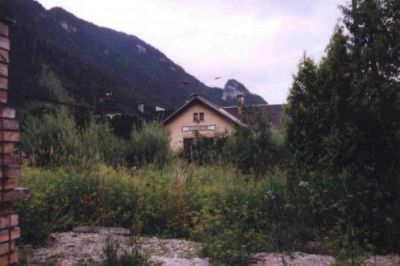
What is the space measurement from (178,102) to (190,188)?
73045 millimetres

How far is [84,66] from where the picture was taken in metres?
66.8

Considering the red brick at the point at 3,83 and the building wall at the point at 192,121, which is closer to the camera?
the red brick at the point at 3,83

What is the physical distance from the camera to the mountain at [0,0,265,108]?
2098 inches

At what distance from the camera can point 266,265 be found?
512 cm

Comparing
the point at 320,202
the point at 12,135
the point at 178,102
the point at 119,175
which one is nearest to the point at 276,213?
the point at 320,202

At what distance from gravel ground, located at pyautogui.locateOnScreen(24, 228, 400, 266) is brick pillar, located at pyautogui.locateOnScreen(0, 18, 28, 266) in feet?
4.89

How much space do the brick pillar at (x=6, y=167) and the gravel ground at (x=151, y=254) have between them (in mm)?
1492

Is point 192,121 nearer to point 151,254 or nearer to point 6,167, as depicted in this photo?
point 151,254

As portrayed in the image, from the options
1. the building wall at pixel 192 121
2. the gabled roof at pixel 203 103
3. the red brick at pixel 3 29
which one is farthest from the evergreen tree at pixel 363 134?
the building wall at pixel 192 121

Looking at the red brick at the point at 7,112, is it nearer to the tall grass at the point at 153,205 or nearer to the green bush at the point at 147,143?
the tall grass at the point at 153,205

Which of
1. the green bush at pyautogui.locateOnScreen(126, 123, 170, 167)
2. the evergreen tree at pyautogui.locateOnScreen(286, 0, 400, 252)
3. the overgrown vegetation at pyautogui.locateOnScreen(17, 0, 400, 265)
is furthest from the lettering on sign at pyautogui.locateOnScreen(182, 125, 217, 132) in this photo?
the evergreen tree at pyautogui.locateOnScreen(286, 0, 400, 252)

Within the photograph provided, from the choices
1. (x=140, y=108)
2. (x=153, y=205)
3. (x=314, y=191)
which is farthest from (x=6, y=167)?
(x=140, y=108)

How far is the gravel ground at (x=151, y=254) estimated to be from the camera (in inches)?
201

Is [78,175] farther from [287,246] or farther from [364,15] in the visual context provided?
[364,15]
